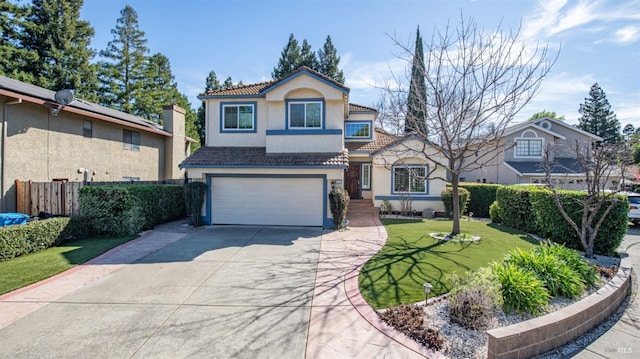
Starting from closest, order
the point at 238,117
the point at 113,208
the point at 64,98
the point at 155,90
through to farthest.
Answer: the point at 113,208 → the point at 64,98 → the point at 238,117 → the point at 155,90

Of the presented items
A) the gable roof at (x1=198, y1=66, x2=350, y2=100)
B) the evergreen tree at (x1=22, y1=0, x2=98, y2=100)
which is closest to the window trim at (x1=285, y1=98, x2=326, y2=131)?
the gable roof at (x1=198, y1=66, x2=350, y2=100)

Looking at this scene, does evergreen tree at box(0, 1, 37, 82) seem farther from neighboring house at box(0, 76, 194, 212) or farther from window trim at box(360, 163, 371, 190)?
window trim at box(360, 163, 371, 190)

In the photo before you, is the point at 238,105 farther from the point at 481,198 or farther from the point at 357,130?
the point at 481,198

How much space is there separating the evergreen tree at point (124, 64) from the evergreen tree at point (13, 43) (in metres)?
6.82

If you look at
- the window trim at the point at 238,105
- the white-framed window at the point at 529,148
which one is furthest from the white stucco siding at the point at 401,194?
the white-framed window at the point at 529,148

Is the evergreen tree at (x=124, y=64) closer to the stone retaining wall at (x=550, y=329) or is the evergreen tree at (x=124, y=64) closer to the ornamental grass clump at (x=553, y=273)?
the ornamental grass clump at (x=553, y=273)

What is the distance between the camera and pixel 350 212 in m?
17.8

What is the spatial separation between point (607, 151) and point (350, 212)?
1155cm

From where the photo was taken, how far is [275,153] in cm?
1443

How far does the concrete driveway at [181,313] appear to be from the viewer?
4398mm

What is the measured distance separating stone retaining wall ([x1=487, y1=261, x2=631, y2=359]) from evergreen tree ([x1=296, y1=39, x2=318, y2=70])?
117 ft

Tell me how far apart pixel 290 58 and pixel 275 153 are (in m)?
Answer: 25.5

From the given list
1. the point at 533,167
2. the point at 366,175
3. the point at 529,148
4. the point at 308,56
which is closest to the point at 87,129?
the point at 366,175

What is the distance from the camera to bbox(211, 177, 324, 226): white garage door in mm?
13859
